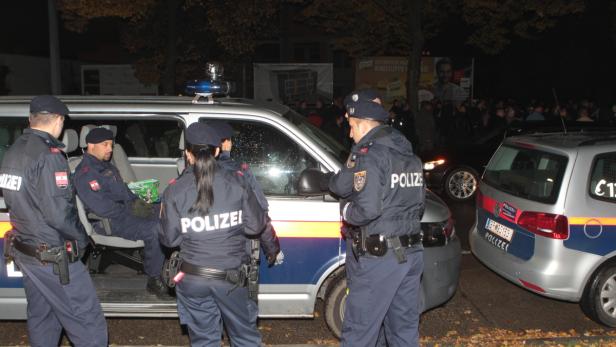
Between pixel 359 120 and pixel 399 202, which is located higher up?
pixel 359 120

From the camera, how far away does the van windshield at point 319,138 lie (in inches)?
189

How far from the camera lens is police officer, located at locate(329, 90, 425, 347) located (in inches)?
142

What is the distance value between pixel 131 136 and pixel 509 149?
3772 mm

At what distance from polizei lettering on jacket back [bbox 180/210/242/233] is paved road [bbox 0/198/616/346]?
1.78 metres

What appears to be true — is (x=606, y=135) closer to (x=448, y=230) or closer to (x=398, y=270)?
(x=448, y=230)

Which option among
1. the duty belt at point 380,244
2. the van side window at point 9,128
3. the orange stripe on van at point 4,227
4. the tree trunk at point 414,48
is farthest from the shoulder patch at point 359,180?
the tree trunk at point 414,48

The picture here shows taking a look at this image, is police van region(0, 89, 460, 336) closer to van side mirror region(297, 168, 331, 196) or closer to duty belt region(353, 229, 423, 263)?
van side mirror region(297, 168, 331, 196)

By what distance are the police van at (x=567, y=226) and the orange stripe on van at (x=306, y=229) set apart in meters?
1.80

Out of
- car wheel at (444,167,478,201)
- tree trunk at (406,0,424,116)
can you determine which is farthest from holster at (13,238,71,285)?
tree trunk at (406,0,424,116)

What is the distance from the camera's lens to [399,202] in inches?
146

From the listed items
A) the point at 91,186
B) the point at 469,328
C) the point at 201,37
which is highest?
the point at 201,37

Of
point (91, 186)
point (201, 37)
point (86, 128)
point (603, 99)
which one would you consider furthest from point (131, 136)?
point (603, 99)

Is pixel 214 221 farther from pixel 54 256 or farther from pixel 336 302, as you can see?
pixel 336 302

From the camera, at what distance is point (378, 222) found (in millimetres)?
3699
